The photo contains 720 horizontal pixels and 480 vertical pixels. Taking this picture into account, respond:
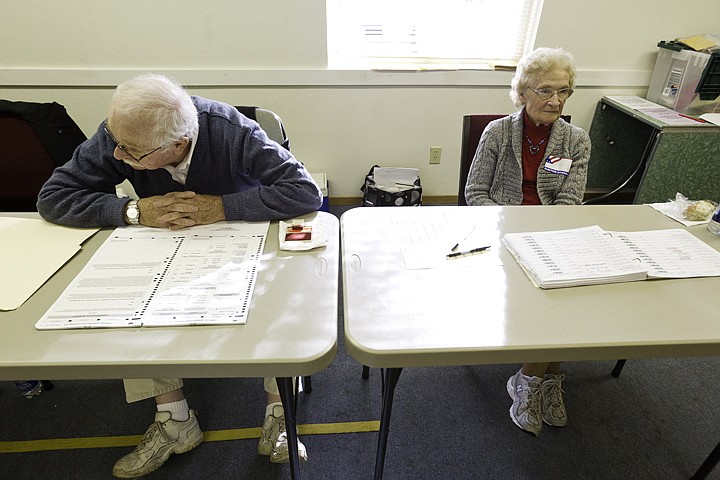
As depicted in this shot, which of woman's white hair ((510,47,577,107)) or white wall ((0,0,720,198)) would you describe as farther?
white wall ((0,0,720,198))

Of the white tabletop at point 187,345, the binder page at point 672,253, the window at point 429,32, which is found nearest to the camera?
the white tabletop at point 187,345

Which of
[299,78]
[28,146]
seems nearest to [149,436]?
[28,146]

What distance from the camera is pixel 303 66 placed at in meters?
2.43

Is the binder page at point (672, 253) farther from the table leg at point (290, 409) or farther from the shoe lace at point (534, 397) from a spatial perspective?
the table leg at point (290, 409)

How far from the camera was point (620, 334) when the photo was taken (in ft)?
2.68

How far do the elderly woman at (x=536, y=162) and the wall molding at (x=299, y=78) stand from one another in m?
1.01

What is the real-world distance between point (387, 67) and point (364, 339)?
2128 millimetres

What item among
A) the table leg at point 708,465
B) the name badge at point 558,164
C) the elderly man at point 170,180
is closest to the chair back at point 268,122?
the elderly man at point 170,180

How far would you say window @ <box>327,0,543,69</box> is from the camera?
2.43m

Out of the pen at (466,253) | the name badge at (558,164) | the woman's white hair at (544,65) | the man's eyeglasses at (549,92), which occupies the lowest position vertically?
the pen at (466,253)

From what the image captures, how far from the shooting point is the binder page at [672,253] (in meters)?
1.00

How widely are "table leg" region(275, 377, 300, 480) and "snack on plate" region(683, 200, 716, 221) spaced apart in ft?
4.05

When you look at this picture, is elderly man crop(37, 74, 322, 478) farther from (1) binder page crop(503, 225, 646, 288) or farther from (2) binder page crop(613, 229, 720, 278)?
(2) binder page crop(613, 229, 720, 278)

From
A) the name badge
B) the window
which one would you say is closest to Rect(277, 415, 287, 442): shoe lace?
the name badge
